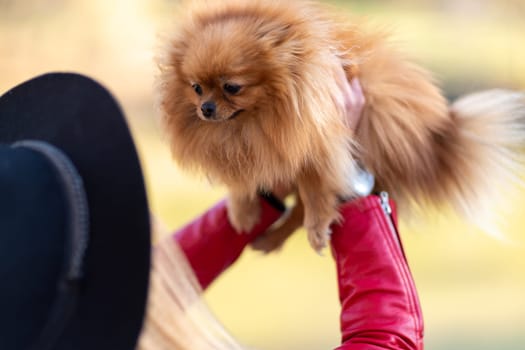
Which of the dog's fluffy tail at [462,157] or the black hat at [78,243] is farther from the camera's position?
the dog's fluffy tail at [462,157]

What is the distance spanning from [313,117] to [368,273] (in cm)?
27

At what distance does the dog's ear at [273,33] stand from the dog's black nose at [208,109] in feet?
0.44

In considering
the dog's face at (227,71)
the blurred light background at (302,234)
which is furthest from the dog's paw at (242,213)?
the blurred light background at (302,234)

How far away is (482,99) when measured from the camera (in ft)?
4.21

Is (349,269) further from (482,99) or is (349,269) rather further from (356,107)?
(482,99)

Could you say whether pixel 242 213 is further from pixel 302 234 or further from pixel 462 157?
pixel 302 234

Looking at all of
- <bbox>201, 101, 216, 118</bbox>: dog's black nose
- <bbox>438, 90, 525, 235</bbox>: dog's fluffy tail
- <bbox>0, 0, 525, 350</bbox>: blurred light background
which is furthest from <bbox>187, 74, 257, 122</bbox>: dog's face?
<bbox>0, 0, 525, 350</bbox>: blurred light background

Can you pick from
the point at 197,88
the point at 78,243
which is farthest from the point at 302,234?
the point at 78,243

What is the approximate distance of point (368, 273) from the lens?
94cm

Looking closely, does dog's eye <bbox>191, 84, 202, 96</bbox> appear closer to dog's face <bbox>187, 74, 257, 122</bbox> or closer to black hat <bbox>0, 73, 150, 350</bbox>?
dog's face <bbox>187, 74, 257, 122</bbox>

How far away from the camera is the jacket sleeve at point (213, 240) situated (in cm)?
119

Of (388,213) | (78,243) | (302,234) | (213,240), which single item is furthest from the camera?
(302,234)

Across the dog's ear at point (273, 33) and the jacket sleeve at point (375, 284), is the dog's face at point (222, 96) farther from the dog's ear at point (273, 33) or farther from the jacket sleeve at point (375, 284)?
the jacket sleeve at point (375, 284)

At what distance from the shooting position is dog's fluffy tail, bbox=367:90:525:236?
1.19 meters
